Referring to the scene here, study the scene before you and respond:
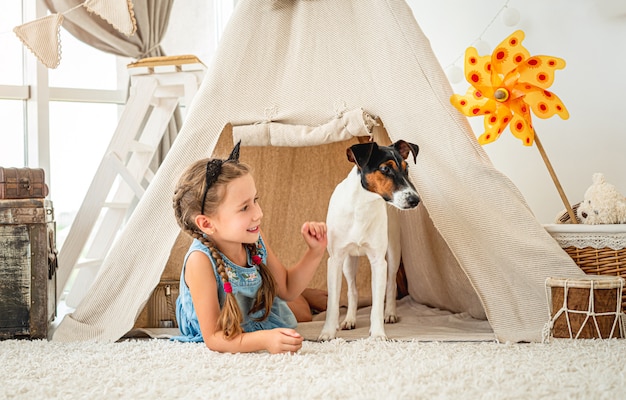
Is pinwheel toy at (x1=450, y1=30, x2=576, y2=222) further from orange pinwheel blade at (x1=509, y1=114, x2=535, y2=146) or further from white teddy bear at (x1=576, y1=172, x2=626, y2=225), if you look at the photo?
white teddy bear at (x1=576, y1=172, x2=626, y2=225)

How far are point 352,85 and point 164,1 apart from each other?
6.26 feet

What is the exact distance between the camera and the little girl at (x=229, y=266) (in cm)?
187

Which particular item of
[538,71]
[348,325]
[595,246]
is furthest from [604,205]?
[348,325]

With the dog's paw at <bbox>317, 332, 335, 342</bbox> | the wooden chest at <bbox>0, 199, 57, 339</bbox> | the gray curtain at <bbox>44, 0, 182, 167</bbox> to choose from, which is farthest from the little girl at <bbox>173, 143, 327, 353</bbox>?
the gray curtain at <bbox>44, 0, 182, 167</bbox>

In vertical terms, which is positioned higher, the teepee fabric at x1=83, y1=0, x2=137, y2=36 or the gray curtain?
the gray curtain

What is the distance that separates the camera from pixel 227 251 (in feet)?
6.79

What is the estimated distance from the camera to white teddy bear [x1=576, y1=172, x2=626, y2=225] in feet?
7.35

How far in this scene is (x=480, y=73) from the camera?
231cm

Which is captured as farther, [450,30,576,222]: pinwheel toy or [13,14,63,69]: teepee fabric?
[13,14,63,69]: teepee fabric

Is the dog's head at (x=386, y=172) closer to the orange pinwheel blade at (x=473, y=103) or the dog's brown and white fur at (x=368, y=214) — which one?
the dog's brown and white fur at (x=368, y=214)

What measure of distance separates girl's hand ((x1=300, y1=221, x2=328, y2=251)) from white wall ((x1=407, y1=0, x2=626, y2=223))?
1.56m

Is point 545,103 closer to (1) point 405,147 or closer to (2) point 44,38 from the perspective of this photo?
(1) point 405,147

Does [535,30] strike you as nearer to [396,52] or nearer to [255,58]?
[396,52]

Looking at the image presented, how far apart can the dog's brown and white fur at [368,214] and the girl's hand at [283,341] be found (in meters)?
0.30
